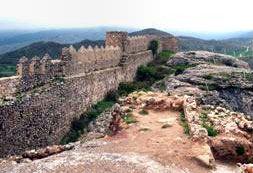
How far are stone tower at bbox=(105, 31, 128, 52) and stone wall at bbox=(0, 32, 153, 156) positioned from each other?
4491 mm

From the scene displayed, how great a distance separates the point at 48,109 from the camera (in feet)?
99.7

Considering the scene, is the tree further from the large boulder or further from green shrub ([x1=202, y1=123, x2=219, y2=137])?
green shrub ([x1=202, y1=123, x2=219, y2=137])

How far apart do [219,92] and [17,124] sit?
56.6 ft

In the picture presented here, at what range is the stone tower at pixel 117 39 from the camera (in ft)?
149

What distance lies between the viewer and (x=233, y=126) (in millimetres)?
21094

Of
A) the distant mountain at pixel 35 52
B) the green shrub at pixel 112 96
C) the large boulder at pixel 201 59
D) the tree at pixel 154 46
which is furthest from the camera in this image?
the distant mountain at pixel 35 52

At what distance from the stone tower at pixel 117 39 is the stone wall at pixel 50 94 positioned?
14.7 feet

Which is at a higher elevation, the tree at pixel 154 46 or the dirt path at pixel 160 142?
the dirt path at pixel 160 142

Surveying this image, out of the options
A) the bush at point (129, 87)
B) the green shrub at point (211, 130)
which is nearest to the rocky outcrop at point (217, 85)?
the bush at point (129, 87)

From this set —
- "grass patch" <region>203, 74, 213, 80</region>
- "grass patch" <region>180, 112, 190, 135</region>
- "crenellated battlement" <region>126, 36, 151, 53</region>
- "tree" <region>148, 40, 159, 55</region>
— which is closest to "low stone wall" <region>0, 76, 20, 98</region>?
"grass patch" <region>180, 112, 190, 135</region>

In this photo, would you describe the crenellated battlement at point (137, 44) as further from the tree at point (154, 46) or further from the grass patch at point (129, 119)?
the grass patch at point (129, 119)

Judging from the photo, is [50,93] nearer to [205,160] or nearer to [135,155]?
[135,155]

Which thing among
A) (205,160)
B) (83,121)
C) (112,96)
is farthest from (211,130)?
(112,96)

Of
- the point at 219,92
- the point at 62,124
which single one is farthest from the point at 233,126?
the point at 219,92
